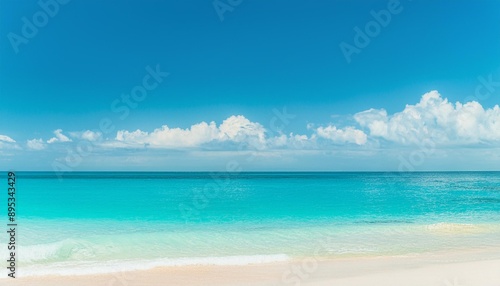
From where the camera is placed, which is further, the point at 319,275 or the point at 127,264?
the point at 127,264

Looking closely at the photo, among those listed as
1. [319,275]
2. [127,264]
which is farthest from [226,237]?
[319,275]

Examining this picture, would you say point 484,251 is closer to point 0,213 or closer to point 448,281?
point 448,281

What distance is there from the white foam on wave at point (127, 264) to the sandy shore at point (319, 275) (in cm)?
37

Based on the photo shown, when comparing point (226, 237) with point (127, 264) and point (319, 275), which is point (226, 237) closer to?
point (127, 264)

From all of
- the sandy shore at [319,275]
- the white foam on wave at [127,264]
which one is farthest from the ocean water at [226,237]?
the sandy shore at [319,275]

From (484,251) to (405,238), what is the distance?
2.59 metres

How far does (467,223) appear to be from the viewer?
17891mm

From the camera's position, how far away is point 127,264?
10.5 meters

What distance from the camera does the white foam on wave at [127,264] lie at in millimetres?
9781

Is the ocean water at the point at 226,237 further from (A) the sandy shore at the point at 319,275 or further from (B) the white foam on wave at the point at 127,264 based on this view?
(A) the sandy shore at the point at 319,275

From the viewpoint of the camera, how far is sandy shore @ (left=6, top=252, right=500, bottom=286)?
28.1 feet

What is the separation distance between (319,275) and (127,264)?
4.60 metres

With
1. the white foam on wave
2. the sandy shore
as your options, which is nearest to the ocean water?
the white foam on wave

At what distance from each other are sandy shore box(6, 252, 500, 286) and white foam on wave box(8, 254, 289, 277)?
1.22ft
